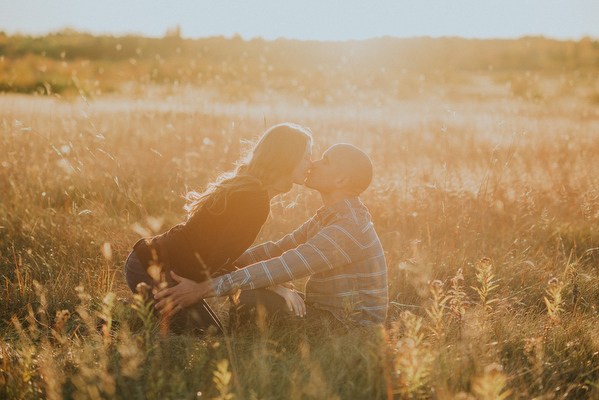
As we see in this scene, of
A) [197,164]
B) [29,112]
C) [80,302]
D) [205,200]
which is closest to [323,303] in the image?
[205,200]

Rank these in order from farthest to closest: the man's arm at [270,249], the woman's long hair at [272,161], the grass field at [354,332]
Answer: the man's arm at [270,249] < the woman's long hair at [272,161] < the grass field at [354,332]

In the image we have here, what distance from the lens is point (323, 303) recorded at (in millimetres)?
2461

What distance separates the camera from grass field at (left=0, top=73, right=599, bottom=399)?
184cm

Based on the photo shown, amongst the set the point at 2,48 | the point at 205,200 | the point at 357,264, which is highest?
the point at 2,48

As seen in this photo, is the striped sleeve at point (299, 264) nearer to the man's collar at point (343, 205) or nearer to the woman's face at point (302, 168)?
the man's collar at point (343, 205)

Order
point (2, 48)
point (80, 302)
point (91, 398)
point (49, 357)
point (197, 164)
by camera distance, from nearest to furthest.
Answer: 1. point (91, 398)
2. point (49, 357)
3. point (80, 302)
4. point (197, 164)
5. point (2, 48)

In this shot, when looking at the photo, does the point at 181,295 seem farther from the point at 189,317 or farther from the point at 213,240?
the point at 213,240

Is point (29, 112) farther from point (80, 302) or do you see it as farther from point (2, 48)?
point (2, 48)

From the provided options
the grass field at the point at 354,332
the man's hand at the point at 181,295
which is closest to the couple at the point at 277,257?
the man's hand at the point at 181,295

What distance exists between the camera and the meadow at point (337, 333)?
1845 mm

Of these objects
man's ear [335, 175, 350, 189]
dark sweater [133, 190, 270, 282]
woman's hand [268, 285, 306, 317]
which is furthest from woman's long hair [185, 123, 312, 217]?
woman's hand [268, 285, 306, 317]

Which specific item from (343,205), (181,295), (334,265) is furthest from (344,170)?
(181,295)

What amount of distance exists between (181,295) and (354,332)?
35.1 inches

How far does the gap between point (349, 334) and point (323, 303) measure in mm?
272
